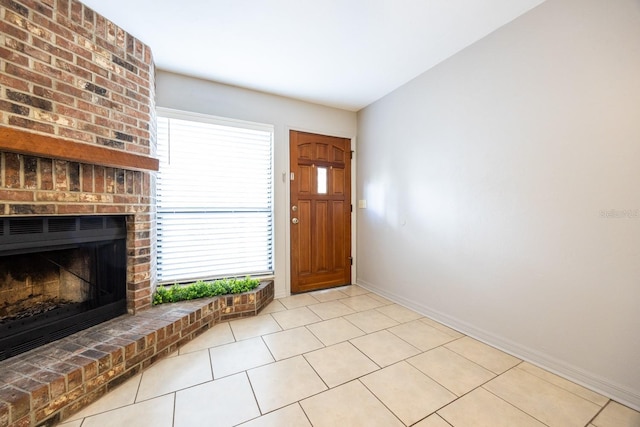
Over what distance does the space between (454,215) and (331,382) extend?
5.63ft

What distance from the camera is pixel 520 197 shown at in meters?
1.82

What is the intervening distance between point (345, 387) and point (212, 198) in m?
2.16

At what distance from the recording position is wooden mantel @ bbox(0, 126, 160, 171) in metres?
1.26

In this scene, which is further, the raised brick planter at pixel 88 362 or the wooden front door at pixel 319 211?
the wooden front door at pixel 319 211

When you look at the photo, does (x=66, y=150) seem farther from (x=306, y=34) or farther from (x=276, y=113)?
(x=276, y=113)

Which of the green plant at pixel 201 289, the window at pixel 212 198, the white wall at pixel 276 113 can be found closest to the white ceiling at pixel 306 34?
the white wall at pixel 276 113

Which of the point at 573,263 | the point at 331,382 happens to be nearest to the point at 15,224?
the point at 331,382

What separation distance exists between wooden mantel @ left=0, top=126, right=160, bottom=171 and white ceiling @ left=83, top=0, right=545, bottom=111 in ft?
3.37

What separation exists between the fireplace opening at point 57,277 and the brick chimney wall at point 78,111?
0.10m

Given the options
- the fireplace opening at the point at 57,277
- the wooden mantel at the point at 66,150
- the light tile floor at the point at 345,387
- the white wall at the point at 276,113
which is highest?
the white wall at the point at 276,113

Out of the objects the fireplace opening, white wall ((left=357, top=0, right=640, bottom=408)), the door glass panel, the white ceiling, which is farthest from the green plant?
the white ceiling

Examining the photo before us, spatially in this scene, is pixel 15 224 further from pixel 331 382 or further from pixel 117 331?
pixel 331 382

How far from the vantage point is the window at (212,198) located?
2500 mm

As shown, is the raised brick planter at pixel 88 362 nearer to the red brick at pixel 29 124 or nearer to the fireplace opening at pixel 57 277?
the fireplace opening at pixel 57 277
